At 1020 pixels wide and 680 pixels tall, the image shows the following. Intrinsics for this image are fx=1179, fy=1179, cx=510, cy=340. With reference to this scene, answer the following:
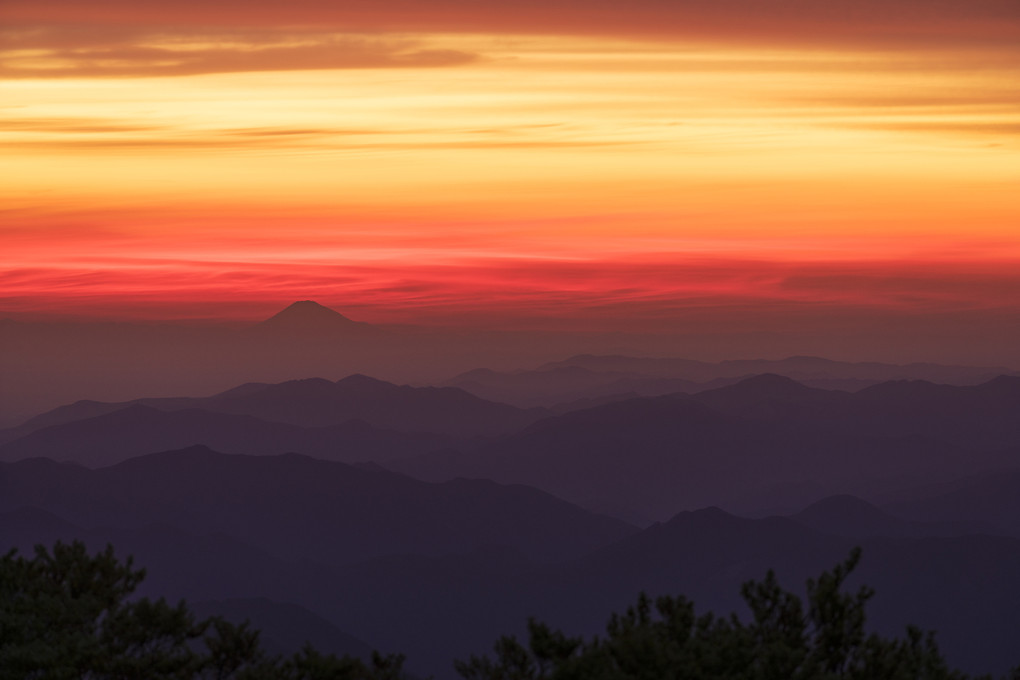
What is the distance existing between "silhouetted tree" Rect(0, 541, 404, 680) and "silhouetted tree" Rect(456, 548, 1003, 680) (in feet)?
19.7

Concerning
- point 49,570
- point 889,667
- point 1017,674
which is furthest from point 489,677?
point 1017,674

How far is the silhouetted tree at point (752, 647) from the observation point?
2570cm

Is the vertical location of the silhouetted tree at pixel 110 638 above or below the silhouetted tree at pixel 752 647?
below

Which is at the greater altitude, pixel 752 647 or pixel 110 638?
pixel 752 647

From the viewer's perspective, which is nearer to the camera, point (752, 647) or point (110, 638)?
point (752, 647)

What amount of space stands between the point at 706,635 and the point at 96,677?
15.6 meters

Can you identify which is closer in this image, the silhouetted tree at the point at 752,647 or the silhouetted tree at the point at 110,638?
the silhouetted tree at the point at 752,647

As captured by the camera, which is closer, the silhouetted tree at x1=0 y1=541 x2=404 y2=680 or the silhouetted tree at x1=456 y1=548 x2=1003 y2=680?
the silhouetted tree at x1=456 y1=548 x2=1003 y2=680

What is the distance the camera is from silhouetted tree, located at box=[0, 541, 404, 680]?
28578mm

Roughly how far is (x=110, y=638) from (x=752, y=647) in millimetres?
16892

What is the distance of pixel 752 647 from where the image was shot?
90.8 feet

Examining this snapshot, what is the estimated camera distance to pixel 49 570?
125ft

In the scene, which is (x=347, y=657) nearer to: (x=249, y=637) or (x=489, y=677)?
(x=249, y=637)

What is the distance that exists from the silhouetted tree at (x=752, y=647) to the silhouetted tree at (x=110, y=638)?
19.7 ft
